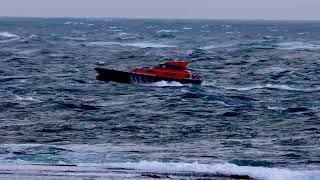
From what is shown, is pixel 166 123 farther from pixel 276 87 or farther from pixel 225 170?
pixel 276 87

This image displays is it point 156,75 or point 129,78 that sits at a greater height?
point 156,75

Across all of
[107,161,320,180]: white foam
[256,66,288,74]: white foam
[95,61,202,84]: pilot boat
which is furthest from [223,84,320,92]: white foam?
[107,161,320,180]: white foam

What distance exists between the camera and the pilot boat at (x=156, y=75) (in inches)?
1977

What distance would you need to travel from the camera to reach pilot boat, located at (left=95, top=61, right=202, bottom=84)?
1977 inches

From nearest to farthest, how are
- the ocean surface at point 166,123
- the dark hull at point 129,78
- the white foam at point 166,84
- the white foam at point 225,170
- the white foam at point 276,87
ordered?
the white foam at point 225,170, the ocean surface at point 166,123, the white foam at point 276,87, the white foam at point 166,84, the dark hull at point 129,78

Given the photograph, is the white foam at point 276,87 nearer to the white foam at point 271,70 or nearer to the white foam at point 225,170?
the white foam at point 271,70

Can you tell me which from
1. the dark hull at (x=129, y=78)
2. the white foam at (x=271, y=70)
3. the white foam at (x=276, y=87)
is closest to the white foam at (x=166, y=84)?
the dark hull at (x=129, y=78)

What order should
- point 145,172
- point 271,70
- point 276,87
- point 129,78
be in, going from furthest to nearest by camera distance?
1. point 271,70
2. point 129,78
3. point 276,87
4. point 145,172

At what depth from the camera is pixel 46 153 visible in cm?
2381


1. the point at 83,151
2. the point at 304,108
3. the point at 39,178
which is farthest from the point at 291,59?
the point at 39,178

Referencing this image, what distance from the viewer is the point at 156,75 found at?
50.5m

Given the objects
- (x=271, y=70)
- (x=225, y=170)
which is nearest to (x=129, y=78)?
(x=271, y=70)

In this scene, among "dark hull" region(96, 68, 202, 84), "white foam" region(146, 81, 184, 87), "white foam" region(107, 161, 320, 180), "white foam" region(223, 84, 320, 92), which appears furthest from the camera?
"dark hull" region(96, 68, 202, 84)

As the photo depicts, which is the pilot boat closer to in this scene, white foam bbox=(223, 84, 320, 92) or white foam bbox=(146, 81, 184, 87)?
white foam bbox=(146, 81, 184, 87)
